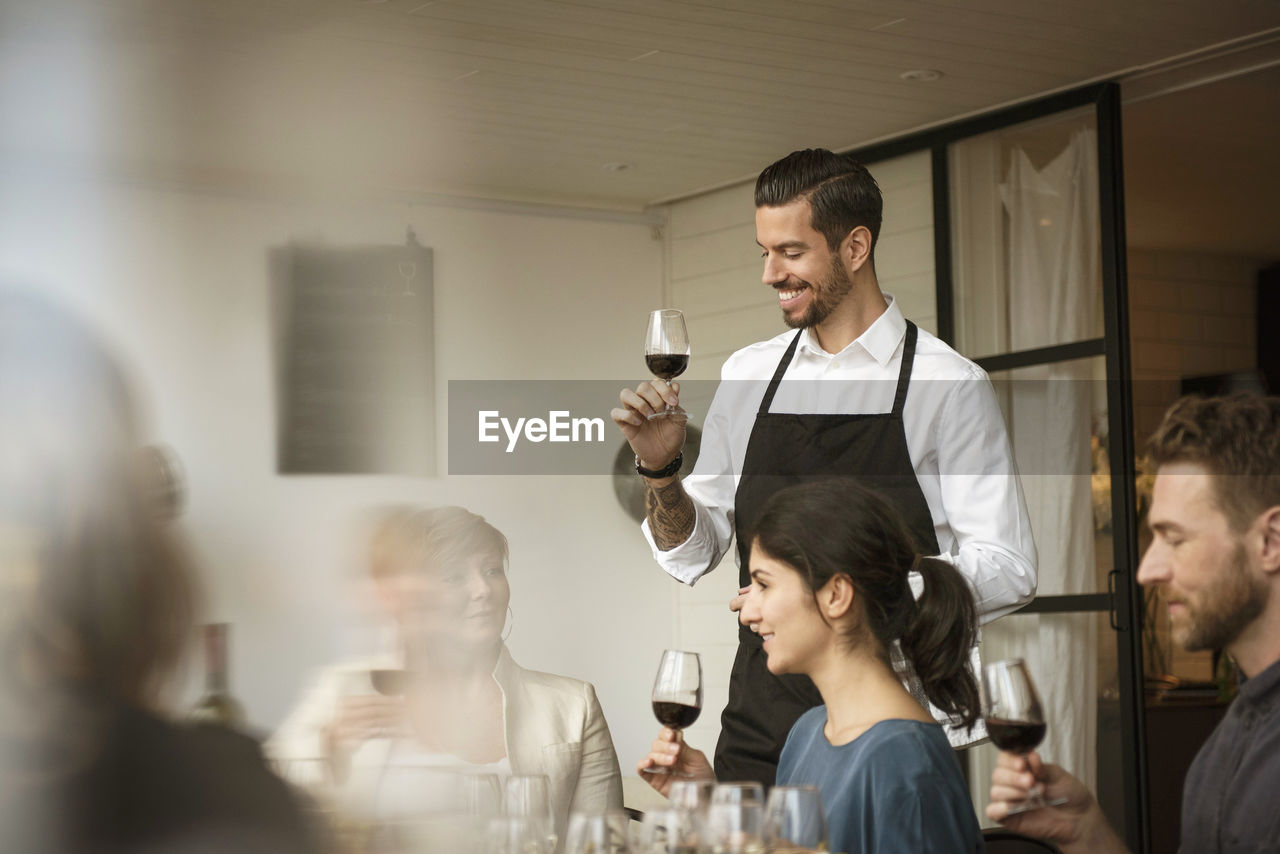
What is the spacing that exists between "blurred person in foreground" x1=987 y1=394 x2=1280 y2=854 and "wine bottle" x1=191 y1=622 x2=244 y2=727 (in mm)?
839

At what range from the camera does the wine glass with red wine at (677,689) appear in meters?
1.40

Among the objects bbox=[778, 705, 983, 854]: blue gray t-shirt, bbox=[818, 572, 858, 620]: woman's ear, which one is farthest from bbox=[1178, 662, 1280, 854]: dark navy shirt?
bbox=[818, 572, 858, 620]: woman's ear

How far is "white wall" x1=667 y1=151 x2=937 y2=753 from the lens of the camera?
12.3 feet

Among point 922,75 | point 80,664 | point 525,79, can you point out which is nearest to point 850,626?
point 80,664

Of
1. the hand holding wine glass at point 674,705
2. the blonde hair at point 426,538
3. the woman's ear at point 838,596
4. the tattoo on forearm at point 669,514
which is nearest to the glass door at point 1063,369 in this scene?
the tattoo on forearm at point 669,514

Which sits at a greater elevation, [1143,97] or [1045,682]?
[1143,97]

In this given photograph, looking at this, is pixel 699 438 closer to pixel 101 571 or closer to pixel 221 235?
pixel 221 235

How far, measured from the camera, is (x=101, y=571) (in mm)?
953

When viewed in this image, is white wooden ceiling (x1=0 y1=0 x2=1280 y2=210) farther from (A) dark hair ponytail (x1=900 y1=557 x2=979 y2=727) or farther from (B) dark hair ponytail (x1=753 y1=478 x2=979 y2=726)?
(A) dark hair ponytail (x1=900 y1=557 x2=979 y2=727)

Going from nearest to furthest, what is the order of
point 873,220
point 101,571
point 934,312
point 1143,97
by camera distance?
point 101,571, point 873,220, point 1143,97, point 934,312

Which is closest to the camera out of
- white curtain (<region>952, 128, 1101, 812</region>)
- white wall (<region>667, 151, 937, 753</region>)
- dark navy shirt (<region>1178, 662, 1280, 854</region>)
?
dark navy shirt (<region>1178, 662, 1280, 854</region>)

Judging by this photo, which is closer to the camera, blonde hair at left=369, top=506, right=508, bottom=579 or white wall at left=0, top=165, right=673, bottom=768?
white wall at left=0, top=165, right=673, bottom=768

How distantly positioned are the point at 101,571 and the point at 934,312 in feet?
9.80

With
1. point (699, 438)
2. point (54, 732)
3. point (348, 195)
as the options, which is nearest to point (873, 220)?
point (699, 438)
